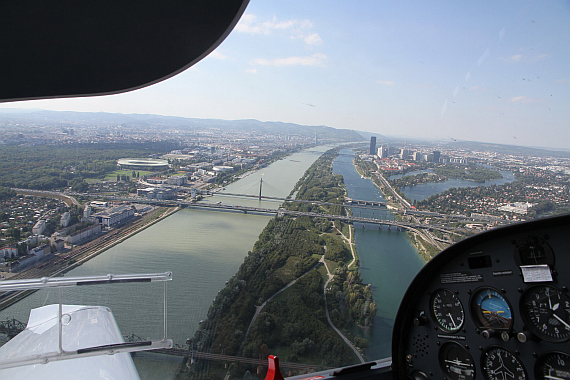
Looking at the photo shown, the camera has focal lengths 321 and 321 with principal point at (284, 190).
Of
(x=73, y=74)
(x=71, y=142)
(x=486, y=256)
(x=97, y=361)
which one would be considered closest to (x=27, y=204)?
(x=71, y=142)

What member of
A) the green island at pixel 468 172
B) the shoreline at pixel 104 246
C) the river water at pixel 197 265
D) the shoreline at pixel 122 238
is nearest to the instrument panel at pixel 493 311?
the river water at pixel 197 265

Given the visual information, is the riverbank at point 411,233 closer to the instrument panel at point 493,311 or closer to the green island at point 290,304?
the instrument panel at point 493,311

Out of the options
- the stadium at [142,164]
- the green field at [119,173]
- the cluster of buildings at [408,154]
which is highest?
the cluster of buildings at [408,154]

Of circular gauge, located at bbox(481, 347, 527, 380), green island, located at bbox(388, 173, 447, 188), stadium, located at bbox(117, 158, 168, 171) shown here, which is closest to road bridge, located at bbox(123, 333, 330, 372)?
circular gauge, located at bbox(481, 347, 527, 380)

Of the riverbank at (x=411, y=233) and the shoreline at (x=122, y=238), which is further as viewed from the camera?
the riverbank at (x=411, y=233)

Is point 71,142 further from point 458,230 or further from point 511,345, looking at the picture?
point 458,230

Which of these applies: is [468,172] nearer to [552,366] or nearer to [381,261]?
[381,261]

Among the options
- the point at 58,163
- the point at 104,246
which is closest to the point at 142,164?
the point at 58,163
